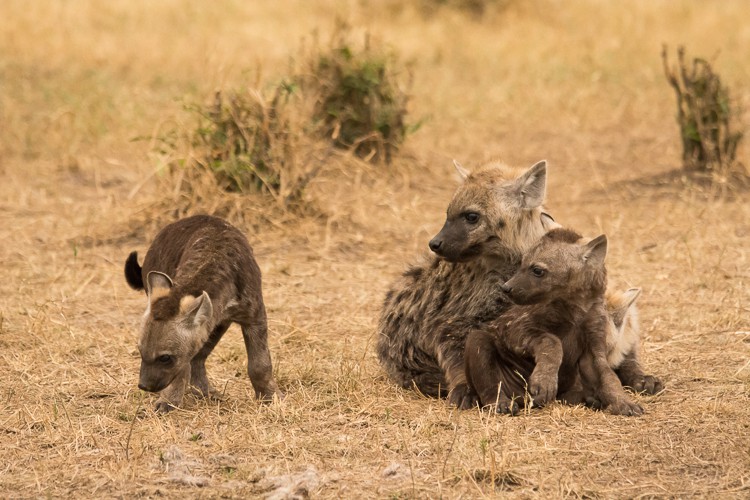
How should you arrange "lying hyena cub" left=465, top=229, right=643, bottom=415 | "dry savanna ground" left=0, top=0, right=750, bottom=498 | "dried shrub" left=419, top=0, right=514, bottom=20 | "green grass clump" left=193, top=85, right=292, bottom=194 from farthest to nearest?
"dried shrub" left=419, top=0, right=514, bottom=20, "green grass clump" left=193, top=85, right=292, bottom=194, "lying hyena cub" left=465, top=229, right=643, bottom=415, "dry savanna ground" left=0, top=0, right=750, bottom=498

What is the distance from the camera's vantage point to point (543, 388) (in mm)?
4816

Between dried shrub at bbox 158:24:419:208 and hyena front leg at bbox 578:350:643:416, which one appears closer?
hyena front leg at bbox 578:350:643:416

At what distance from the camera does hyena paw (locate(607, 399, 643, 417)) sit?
4.88 m

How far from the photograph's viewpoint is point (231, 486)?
419 centimetres

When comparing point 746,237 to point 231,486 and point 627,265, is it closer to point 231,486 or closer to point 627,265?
point 627,265

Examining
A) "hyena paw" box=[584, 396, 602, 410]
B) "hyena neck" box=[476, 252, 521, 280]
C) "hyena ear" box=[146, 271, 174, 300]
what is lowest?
"hyena paw" box=[584, 396, 602, 410]

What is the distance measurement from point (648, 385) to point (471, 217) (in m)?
1.09

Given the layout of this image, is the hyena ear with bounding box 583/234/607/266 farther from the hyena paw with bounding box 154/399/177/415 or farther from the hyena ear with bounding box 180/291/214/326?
the hyena paw with bounding box 154/399/177/415

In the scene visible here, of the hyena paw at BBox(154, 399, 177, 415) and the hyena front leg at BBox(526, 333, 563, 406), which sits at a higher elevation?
the hyena front leg at BBox(526, 333, 563, 406)

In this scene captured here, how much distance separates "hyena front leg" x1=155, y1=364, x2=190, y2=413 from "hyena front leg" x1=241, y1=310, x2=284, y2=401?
306 millimetres

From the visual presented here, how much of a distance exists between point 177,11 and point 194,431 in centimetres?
1174

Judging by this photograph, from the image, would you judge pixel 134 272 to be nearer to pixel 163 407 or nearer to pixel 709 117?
pixel 163 407

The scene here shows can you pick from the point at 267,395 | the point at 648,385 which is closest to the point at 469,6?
the point at 648,385

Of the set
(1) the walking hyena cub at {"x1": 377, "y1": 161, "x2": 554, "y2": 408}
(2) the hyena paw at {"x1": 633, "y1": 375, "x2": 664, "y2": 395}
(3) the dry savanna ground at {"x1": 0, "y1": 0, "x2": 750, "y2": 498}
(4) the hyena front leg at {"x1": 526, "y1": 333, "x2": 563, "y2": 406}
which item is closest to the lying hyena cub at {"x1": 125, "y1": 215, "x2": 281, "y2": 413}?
(3) the dry savanna ground at {"x1": 0, "y1": 0, "x2": 750, "y2": 498}
